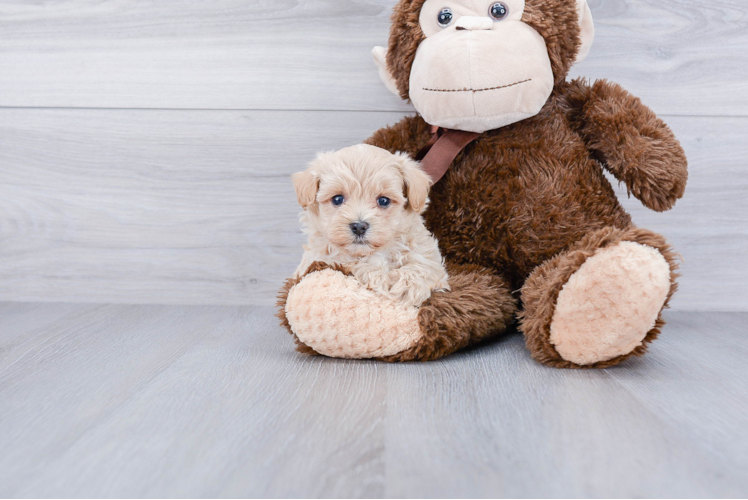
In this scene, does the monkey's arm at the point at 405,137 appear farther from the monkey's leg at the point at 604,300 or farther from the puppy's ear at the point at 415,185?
the monkey's leg at the point at 604,300

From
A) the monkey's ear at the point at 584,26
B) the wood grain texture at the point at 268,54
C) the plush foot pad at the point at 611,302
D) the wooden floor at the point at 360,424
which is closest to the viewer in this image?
the wooden floor at the point at 360,424

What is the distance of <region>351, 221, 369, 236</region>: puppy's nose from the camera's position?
2.88 ft

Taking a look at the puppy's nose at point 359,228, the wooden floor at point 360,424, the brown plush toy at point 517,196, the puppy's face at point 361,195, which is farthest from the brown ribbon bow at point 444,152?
the wooden floor at point 360,424

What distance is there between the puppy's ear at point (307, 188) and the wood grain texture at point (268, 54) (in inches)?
17.4

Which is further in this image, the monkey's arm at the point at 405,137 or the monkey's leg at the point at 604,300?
the monkey's arm at the point at 405,137

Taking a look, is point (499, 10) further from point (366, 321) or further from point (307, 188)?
point (366, 321)

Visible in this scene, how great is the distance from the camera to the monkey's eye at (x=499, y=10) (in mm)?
973

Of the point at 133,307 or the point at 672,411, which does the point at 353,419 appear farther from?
the point at 133,307

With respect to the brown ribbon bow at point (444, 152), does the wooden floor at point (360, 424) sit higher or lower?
lower

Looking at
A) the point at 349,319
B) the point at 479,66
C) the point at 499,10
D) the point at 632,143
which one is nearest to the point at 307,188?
the point at 349,319

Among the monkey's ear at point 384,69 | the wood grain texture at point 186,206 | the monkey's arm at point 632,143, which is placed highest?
the monkey's ear at point 384,69

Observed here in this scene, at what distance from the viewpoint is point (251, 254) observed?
1379 millimetres

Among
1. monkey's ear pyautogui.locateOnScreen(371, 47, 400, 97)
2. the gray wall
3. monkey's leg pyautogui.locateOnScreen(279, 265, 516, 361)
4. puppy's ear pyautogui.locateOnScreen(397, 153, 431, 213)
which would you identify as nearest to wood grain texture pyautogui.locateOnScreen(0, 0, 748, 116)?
the gray wall

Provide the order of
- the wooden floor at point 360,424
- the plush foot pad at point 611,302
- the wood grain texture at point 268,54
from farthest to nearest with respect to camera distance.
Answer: the wood grain texture at point 268,54 → the plush foot pad at point 611,302 → the wooden floor at point 360,424
